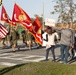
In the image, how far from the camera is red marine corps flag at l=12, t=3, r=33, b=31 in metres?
20.5

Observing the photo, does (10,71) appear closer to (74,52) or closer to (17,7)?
(74,52)

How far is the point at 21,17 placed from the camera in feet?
68.2

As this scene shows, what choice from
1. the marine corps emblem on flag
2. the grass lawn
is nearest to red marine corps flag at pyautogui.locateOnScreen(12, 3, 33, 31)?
the marine corps emblem on flag

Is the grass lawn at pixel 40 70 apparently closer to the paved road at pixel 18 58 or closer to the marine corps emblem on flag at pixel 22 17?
the paved road at pixel 18 58

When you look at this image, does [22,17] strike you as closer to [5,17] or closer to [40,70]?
[5,17]

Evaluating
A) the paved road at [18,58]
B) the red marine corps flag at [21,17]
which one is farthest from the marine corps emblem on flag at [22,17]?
the paved road at [18,58]

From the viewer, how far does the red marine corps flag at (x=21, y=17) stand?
2055cm

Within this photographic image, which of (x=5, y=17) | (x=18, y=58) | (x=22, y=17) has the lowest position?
(x=18, y=58)

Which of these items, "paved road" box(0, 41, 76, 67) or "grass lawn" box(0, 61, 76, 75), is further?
"paved road" box(0, 41, 76, 67)

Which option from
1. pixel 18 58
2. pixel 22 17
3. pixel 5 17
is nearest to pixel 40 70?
pixel 18 58

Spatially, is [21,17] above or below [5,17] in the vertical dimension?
above

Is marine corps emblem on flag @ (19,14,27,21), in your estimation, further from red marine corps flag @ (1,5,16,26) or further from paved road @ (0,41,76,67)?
paved road @ (0,41,76,67)

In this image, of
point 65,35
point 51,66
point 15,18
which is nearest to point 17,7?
point 15,18

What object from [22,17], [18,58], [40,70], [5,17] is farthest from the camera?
[5,17]
